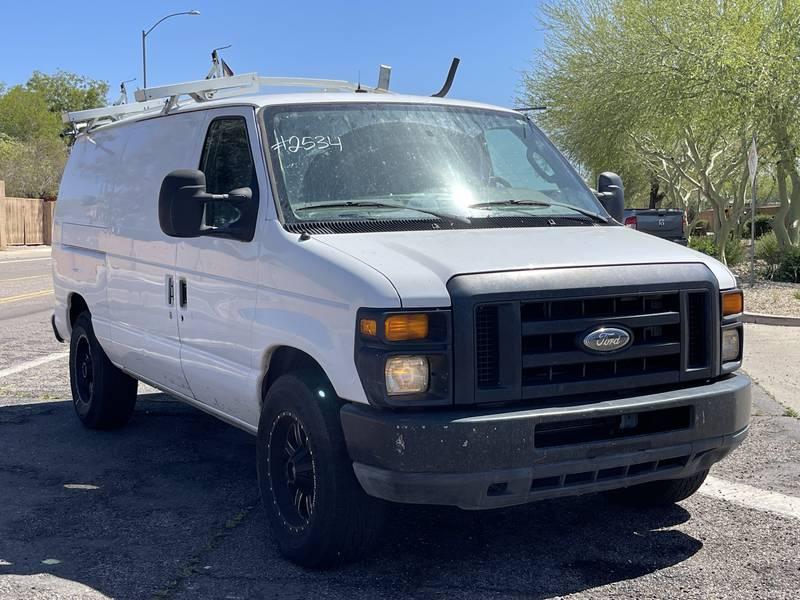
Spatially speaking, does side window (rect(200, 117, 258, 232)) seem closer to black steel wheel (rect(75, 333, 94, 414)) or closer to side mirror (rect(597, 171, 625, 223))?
side mirror (rect(597, 171, 625, 223))

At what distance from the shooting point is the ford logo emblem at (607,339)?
4211 millimetres

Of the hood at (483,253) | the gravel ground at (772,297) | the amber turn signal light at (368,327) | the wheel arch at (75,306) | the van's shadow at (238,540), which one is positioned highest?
the hood at (483,253)

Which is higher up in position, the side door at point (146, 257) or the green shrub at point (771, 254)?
the side door at point (146, 257)

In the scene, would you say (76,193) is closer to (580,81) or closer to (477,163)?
(477,163)

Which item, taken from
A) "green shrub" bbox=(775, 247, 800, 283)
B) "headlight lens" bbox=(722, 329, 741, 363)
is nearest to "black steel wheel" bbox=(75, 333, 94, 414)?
"headlight lens" bbox=(722, 329, 741, 363)

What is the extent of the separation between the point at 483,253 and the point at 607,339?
0.64m

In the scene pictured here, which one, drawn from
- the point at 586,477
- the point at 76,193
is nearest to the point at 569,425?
the point at 586,477

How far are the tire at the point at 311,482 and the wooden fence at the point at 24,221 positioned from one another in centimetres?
3911

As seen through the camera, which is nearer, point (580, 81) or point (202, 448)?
point (202, 448)

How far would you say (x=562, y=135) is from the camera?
28.5 metres

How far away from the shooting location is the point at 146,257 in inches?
243

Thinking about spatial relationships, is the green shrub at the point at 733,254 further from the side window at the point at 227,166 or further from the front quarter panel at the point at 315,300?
the front quarter panel at the point at 315,300

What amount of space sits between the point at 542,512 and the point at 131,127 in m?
3.76

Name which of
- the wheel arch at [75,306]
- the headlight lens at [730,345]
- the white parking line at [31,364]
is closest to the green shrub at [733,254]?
the white parking line at [31,364]
